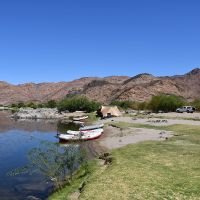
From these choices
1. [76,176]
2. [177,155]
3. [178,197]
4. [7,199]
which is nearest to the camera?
[178,197]

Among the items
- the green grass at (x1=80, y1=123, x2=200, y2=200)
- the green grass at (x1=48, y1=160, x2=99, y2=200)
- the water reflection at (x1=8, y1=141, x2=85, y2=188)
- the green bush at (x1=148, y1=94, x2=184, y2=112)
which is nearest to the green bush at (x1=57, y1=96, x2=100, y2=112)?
the green bush at (x1=148, y1=94, x2=184, y2=112)

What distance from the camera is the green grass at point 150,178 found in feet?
66.1

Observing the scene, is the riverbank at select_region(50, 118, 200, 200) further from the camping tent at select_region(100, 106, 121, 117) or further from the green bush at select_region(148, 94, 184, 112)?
the green bush at select_region(148, 94, 184, 112)

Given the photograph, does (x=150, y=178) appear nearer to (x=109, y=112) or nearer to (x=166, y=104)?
(x=109, y=112)

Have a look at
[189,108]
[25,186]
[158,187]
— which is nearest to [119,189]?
[158,187]

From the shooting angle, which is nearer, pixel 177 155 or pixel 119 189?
pixel 119 189

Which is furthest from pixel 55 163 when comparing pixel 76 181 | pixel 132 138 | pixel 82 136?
pixel 82 136

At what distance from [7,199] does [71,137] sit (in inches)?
1304

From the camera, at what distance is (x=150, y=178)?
2323 centimetres

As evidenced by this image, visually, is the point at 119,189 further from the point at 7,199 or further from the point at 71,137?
the point at 71,137

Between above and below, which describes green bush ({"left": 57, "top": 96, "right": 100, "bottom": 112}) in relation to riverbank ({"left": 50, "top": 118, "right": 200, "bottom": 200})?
above

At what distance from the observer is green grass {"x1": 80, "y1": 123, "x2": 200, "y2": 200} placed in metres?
20.1

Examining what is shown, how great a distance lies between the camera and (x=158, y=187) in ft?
69.5

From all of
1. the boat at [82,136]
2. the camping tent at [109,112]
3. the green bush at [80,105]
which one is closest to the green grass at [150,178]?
the boat at [82,136]
